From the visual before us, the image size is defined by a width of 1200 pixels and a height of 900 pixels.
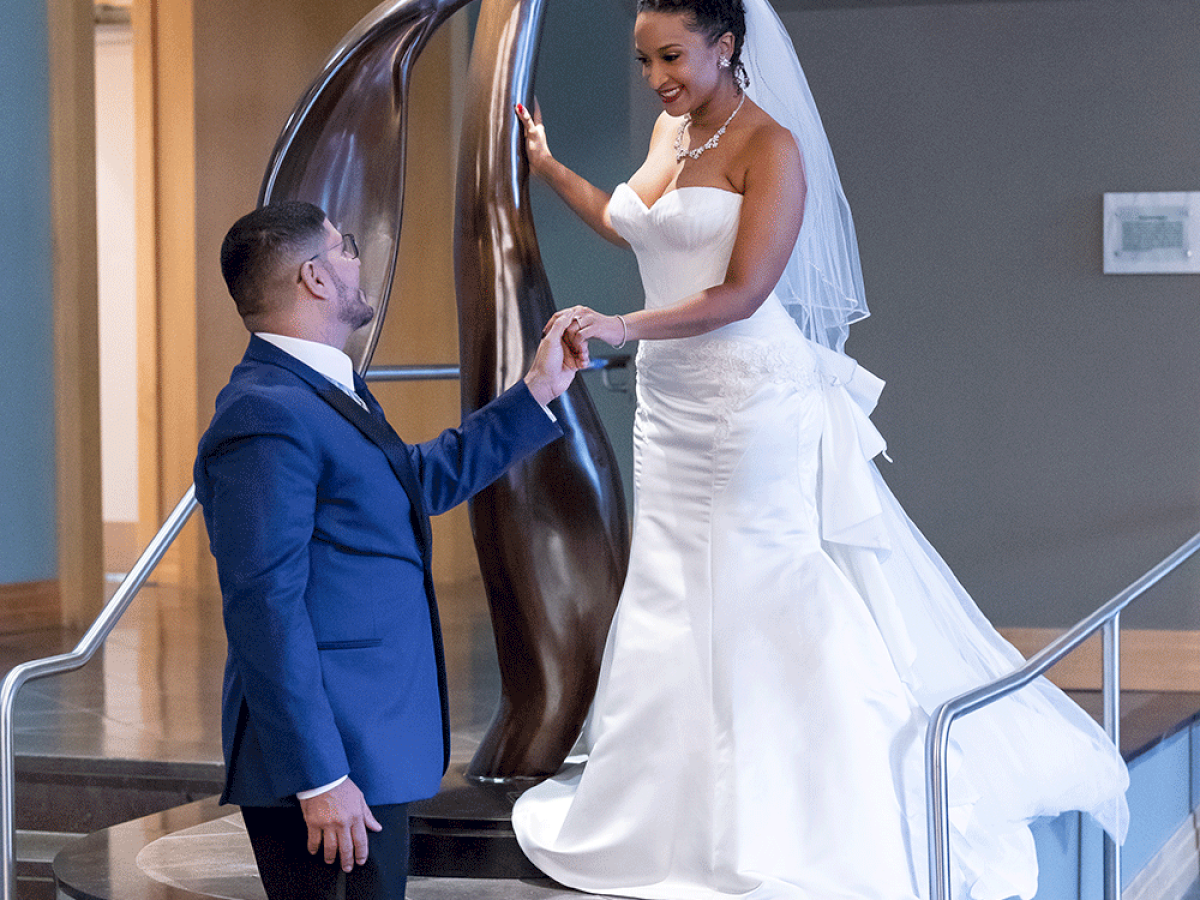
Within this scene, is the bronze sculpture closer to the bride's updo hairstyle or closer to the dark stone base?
the dark stone base

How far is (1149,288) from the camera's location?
16.8 feet

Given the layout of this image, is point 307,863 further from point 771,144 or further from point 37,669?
point 771,144

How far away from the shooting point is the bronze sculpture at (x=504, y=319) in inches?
117

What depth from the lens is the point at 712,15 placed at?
8.46 feet

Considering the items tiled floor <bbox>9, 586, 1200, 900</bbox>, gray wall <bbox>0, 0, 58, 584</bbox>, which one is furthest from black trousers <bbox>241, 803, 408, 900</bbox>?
gray wall <bbox>0, 0, 58, 584</bbox>

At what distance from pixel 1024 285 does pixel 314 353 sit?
3890 mm

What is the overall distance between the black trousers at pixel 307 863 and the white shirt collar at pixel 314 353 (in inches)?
22.6

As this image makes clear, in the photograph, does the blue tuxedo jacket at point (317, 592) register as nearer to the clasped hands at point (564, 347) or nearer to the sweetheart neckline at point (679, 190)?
the clasped hands at point (564, 347)

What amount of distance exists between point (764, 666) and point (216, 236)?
18.3 feet

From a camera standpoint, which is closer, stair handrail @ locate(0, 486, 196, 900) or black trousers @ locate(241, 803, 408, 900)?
black trousers @ locate(241, 803, 408, 900)

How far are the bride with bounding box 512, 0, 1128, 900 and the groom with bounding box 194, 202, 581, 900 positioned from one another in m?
0.65

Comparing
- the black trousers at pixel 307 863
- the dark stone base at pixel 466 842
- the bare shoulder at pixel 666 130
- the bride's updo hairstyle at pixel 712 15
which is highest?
the bride's updo hairstyle at pixel 712 15

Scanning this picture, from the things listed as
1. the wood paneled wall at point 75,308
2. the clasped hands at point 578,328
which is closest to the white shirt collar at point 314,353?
the clasped hands at point 578,328

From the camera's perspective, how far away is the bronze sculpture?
2.97 metres
